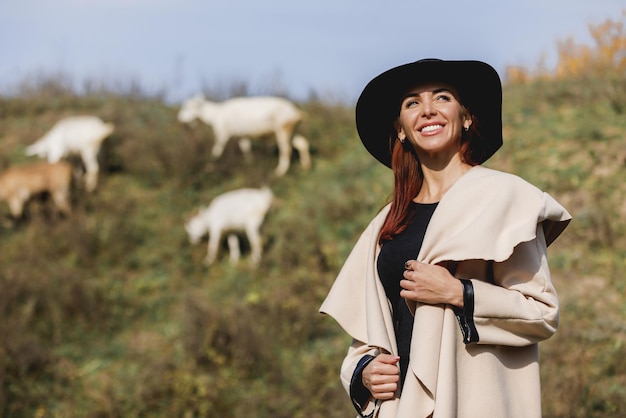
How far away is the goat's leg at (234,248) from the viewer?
1106 centimetres

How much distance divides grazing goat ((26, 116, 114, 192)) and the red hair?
37.0 ft

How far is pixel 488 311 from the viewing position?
85.7 inches

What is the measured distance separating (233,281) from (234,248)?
868 mm

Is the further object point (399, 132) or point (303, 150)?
point (303, 150)

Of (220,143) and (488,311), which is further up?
(220,143)

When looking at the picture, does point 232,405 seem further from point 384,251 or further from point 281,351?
point 384,251

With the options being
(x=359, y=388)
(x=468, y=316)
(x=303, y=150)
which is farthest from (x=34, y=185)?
(x=468, y=316)

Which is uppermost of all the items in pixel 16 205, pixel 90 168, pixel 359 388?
pixel 90 168

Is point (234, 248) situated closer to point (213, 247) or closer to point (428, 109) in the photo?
point (213, 247)

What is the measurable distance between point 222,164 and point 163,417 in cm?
672

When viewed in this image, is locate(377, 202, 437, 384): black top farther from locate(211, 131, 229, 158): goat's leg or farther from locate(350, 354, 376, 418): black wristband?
locate(211, 131, 229, 158): goat's leg

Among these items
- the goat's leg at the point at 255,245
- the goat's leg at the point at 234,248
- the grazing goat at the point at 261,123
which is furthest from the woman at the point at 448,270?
the grazing goat at the point at 261,123

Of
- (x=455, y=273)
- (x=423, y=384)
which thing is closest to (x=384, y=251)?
(x=455, y=273)

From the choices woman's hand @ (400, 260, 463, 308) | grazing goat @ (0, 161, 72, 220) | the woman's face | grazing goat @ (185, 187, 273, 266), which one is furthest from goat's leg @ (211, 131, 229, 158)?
woman's hand @ (400, 260, 463, 308)
